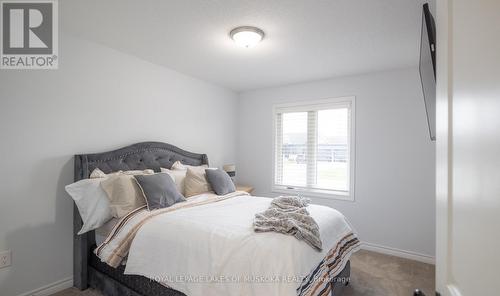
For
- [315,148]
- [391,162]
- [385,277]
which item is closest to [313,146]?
[315,148]

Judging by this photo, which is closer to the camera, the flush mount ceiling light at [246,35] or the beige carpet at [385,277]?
the flush mount ceiling light at [246,35]

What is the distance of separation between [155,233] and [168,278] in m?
0.35

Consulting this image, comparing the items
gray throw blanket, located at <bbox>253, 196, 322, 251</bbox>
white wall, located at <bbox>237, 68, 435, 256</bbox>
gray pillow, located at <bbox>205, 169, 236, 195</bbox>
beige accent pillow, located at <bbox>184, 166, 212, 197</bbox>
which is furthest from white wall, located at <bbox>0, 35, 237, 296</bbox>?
white wall, located at <bbox>237, 68, 435, 256</bbox>

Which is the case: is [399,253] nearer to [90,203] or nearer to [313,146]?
[313,146]

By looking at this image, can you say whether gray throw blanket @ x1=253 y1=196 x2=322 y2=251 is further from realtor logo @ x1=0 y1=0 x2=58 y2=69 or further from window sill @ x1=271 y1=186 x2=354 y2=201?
realtor logo @ x1=0 y1=0 x2=58 y2=69

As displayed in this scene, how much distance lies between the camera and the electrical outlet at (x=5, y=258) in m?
2.05

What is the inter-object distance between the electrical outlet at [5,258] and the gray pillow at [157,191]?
45.9 inches

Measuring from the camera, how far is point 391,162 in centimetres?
337

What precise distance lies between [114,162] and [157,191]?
2.45ft

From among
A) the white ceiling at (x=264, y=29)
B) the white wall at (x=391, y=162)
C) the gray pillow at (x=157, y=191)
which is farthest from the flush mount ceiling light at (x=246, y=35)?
the white wall at (x=391, y=162)

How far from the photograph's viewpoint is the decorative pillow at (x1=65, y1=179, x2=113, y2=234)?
7.09 feet

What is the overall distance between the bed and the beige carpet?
18cm

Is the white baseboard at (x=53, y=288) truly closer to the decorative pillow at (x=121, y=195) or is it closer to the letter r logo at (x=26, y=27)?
the decorative pillow at (x=121, y=195)

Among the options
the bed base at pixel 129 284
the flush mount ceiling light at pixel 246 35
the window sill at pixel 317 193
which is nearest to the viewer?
the bed base at pixel 129 284
